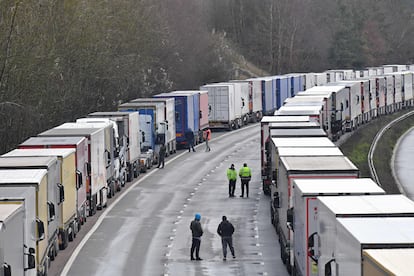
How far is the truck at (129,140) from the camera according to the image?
42188mm

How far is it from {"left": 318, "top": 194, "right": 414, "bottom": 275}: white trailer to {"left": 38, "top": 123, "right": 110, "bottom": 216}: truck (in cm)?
1575

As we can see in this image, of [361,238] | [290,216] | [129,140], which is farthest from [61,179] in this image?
[129,140]

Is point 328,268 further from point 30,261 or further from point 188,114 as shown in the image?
point 188,114

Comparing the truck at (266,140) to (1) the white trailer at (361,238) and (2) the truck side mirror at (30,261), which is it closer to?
(2) the truck side mirror at (30,261)

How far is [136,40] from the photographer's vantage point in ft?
239

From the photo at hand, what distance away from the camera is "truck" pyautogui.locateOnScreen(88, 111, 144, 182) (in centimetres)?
4219

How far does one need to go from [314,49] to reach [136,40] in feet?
176

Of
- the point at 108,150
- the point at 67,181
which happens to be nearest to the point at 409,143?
the point at 108,150

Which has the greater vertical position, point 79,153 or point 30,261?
point 79,153

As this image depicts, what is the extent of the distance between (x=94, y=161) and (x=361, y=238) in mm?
20995

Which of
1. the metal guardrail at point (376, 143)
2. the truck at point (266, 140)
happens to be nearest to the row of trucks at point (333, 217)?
the truck at point (266, 140)

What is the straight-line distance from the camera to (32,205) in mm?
21828

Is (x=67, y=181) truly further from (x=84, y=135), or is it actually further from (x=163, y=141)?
(x=163, y=141)

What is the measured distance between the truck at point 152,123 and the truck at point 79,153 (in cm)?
1525
